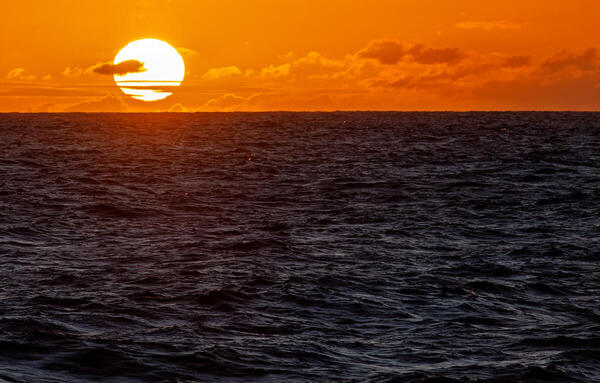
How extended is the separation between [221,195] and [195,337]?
32.1 meters

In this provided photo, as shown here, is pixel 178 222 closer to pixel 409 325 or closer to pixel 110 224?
pixel 110 224

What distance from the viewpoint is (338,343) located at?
771 inches

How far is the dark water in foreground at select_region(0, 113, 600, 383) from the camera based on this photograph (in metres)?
18.0

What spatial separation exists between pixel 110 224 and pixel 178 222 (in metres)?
3.06

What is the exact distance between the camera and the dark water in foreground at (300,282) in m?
18.0

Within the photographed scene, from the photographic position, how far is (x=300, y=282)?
26.0 m

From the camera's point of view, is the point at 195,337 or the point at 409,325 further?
the point at 409,325

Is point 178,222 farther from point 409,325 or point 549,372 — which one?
point 549,372

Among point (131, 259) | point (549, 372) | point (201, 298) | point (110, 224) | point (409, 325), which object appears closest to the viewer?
point (549, 372)

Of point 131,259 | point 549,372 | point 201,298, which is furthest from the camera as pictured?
point 131,259

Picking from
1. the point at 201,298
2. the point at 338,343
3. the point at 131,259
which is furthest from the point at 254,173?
the point at 338,343

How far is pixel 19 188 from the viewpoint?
174 ft

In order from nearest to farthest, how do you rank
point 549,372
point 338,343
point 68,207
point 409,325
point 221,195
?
point 549,372 < point 338,343 < point 409,325 < point 68,207 < point 221,195

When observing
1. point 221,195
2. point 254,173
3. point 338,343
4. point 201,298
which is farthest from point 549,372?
point 254,173
